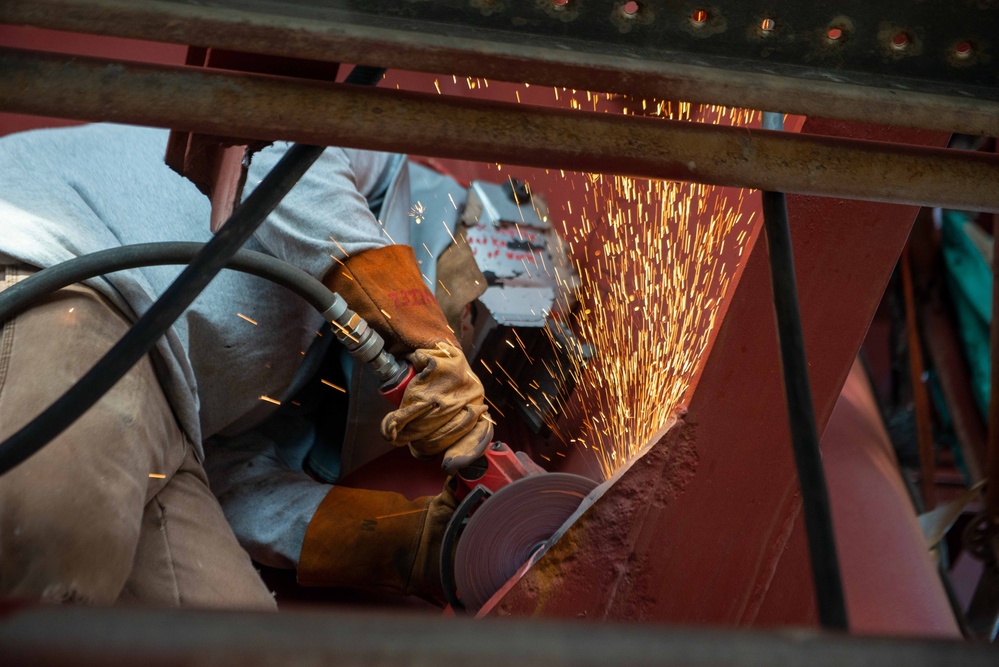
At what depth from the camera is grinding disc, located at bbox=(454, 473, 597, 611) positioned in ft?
5.93

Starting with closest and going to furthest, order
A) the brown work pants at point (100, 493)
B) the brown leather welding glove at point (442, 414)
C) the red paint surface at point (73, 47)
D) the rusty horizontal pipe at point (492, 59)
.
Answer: the rusty horizontal pipe at point (492, 59)
the brown work pants at point (100, 493)
the brown leather welding glove at point (442, 414)
the red paint surface at point (73, 47)

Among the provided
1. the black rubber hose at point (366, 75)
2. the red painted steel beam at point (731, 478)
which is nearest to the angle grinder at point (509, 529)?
the red painted steel beam at point (731, 478)

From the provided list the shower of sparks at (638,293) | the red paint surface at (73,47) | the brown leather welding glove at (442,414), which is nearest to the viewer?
the shower of sparks at (638,293)

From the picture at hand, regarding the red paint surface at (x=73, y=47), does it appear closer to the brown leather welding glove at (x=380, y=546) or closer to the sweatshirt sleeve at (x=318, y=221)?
the sweatshirt sleeve at (x=318, y=221)

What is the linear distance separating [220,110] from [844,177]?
2.58 feet

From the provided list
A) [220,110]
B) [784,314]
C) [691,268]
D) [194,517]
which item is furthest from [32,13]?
[691,268]

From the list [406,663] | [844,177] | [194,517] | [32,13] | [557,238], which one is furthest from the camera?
[557,238]

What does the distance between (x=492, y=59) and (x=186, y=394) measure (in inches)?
49.4

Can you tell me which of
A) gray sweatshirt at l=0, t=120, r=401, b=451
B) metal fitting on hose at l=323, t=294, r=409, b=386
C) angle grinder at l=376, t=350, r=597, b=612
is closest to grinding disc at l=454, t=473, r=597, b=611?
angle grinder at l=376, t=350, r=597, b=612

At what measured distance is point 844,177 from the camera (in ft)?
3.63

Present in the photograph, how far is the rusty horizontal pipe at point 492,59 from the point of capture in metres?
0.88

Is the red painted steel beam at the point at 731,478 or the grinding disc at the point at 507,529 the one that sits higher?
the red painted steel beam at the point at 731,478

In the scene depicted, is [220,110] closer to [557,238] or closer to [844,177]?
[844,177]

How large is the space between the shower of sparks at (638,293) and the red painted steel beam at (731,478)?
8cm
